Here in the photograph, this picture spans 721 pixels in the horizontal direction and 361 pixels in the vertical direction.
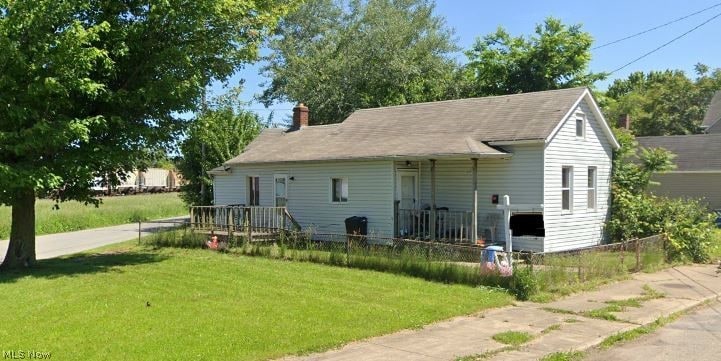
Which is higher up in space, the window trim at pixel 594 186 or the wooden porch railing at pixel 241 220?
the window trim at pixel 594 186

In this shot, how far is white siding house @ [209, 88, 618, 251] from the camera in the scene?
1773cm

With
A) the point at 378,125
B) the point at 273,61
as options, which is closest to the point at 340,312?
the point at 378,125

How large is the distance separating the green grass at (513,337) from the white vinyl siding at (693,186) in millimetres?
26513

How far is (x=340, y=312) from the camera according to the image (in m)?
10.1

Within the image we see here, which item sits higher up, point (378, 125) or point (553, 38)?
point (553, 38)

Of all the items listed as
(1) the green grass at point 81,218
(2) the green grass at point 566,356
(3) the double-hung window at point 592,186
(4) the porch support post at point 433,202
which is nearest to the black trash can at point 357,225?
(4) the porch support post at point 433,202

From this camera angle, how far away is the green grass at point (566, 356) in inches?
305

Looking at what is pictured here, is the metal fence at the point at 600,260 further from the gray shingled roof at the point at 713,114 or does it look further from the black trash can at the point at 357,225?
the gray shingled roof at the point at 713,114

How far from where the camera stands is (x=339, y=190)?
21.2m

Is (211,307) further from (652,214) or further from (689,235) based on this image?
(652,214)

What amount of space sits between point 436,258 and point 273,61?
34.8m

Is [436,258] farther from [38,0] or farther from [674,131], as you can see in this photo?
[674,131]

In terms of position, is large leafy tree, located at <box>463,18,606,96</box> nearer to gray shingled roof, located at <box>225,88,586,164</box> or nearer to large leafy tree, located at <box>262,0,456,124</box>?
large leafy tree, located at <box>262,0,456,124</box>

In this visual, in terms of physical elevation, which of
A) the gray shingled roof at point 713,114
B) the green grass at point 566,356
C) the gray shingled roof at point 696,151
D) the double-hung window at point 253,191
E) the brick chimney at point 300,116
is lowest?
the green grass at point 566,356
